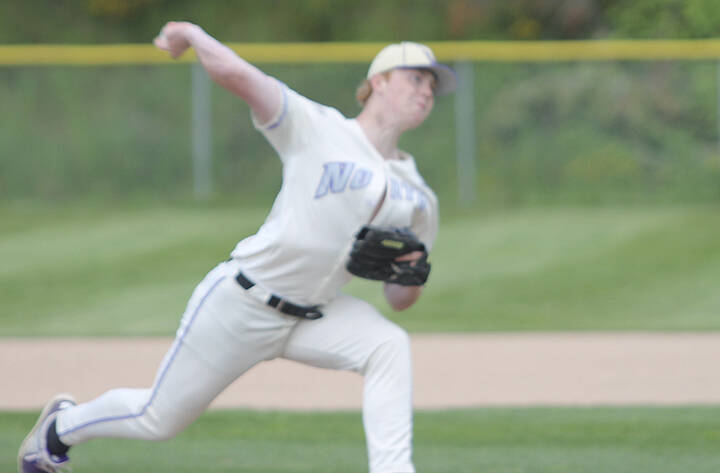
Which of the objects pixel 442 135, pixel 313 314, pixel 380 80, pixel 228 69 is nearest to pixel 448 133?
pixel 442 135

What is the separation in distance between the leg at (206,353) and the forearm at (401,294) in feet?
1.77

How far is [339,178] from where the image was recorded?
4152mm

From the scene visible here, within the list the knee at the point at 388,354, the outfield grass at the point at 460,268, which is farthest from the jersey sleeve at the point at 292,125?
the outfield grass at the point at 460,268

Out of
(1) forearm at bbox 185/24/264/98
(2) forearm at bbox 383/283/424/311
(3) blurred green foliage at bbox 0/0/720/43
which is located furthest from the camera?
(3) blurred green foliage at bbox 0/0/720/43

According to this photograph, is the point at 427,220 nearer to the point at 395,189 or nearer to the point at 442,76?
the point at 395,189

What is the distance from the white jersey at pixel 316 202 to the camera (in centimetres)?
414

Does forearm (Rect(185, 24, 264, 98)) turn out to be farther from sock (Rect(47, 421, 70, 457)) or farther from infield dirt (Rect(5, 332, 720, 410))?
infield dirt (Rect(5, 332, 720, 410))

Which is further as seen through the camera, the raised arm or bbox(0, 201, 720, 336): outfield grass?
bbox(0, 201, 720, 336): outfield grass

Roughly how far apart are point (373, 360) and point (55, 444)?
1375 mm

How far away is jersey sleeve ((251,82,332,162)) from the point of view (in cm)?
404

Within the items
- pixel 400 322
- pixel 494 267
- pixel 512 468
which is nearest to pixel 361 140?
pixel 512 468

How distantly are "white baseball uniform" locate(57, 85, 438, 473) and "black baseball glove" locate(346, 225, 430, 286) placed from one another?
0.08 m

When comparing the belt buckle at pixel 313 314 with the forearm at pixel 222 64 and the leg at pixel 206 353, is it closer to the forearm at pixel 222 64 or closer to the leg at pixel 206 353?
the leg at pixel 206 353

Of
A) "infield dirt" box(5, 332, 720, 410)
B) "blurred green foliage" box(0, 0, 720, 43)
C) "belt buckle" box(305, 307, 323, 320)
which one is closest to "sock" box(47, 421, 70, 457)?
"belt buckle" box(305, 307, 323, 320)
